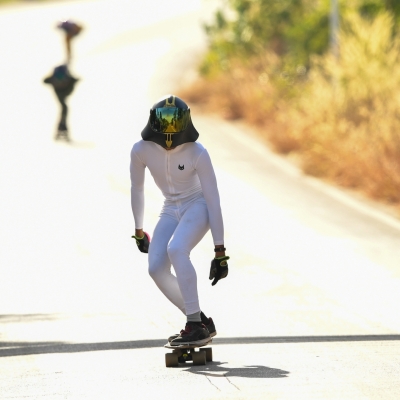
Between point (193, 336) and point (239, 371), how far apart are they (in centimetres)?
38

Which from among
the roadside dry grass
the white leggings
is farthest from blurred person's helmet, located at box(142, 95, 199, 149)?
the roadside dry grass

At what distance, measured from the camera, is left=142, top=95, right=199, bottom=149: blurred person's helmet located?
836 centimetres

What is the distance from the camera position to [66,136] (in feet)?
80.7

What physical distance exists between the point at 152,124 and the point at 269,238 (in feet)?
22.3

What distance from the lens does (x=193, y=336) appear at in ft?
27.5

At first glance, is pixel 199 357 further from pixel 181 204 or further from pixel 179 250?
pixel 181 204

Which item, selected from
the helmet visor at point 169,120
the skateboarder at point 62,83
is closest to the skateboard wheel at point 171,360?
the helmet visor at point 169,120

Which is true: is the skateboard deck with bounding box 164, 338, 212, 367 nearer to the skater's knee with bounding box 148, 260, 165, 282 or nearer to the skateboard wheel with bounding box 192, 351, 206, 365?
the skateboard wheel with bounding box 192, 351, 206, 365

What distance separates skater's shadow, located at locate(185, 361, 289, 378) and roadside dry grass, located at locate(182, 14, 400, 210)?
965 cm

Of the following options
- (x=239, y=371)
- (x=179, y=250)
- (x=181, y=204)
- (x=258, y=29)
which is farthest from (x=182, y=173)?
(x=258, y=29)

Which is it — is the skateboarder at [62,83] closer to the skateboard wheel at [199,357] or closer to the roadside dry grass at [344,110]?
the roadside dry grass at [344,110]

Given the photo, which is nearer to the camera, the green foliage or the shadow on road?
the shadow on road

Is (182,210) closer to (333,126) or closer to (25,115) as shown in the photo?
(333,126)

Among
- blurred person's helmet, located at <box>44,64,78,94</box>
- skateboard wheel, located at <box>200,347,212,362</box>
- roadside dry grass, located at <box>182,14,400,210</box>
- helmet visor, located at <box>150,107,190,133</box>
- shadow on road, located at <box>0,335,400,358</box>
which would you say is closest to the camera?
helmet visor, located at <box>150,107,190,133</box>
